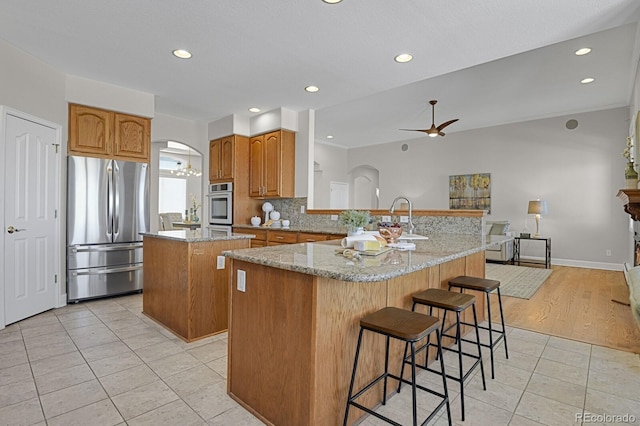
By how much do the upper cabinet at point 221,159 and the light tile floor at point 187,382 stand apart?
2957mm

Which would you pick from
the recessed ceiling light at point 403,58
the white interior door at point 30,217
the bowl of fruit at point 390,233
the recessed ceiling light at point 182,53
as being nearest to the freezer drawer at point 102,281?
the white interior door at point 30,217

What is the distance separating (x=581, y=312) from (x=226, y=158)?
17.0 feet

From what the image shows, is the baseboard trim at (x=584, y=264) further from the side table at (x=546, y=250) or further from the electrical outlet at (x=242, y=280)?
the electrical outlet at (x=242, y=280)

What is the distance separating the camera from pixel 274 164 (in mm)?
4934

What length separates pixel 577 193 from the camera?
6.08 meters

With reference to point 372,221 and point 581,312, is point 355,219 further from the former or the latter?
point 581,312

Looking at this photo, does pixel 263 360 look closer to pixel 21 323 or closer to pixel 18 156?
pixel 21 323

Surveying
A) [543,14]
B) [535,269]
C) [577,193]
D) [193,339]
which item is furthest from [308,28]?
[577,193]

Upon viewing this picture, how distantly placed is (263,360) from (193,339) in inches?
51.6

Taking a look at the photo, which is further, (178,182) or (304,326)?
(178,182)

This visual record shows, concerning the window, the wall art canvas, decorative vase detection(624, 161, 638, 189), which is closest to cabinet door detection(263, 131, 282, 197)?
decorative vase detection(624, 161, 638, 189)

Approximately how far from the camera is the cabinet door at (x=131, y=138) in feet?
13.5

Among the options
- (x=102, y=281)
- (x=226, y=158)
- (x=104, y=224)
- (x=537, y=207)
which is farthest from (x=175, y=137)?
(x=537, y=207)

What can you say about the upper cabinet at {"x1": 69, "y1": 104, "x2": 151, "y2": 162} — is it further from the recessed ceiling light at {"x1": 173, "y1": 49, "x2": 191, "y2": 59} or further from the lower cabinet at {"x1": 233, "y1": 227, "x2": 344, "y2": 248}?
the lower cabinet at {"x1": 233, "y1": 227, "x2": 344, "y2": 248}
